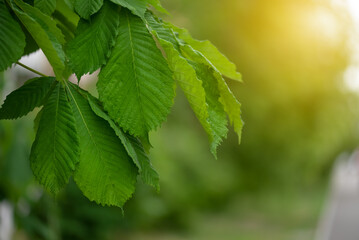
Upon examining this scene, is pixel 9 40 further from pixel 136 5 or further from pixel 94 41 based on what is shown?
pixel 136 5

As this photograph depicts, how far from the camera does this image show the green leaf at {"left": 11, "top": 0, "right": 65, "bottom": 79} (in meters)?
1.31

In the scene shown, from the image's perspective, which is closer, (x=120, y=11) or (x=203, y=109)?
(x=203, y=109)

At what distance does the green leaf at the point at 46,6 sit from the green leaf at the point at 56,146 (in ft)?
0.67

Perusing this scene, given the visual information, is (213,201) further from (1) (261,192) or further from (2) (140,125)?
(2) (140,125)

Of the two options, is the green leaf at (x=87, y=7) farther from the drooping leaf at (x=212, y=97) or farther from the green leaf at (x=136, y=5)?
the drooping leaf at (x=212, y=97)

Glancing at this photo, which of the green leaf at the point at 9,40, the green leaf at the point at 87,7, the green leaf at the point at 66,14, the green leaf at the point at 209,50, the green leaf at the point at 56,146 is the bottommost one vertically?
the green leaf at the point at 56,146

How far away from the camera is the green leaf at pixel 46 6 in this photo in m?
1.45

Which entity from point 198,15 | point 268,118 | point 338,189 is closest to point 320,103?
point 268,118

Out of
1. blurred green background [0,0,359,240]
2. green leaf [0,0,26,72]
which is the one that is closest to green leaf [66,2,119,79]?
green leaf [0,0,26,72]

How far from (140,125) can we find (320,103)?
45.8ft

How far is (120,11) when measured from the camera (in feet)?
4.65

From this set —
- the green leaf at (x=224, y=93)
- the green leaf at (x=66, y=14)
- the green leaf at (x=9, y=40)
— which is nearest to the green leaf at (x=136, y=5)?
the green leaf at (x=224, y=93)

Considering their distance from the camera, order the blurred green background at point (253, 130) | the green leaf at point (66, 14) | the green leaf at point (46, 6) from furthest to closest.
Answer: the blurred green background at point (253, 130) < the green leaf at point (66, 14) < the green leaf at point (46, 6)

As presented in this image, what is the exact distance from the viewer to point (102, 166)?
4.41ft
